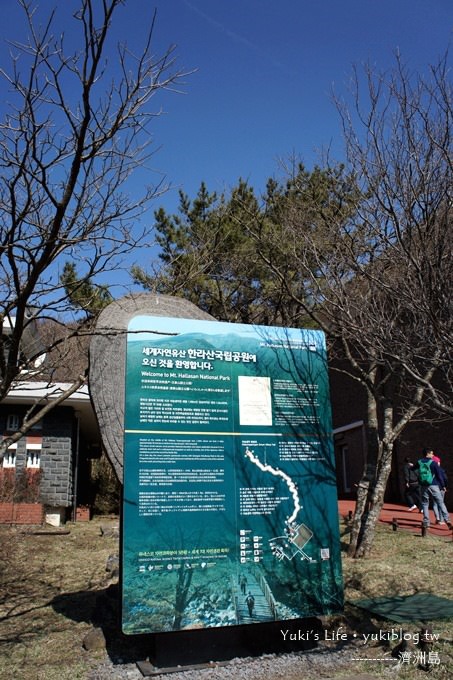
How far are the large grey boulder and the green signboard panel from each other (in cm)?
13

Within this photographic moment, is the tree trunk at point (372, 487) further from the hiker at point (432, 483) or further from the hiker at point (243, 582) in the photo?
the hiker at point (243, 582)

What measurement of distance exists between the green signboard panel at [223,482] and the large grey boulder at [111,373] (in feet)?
0.43

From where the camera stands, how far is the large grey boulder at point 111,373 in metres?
5.46

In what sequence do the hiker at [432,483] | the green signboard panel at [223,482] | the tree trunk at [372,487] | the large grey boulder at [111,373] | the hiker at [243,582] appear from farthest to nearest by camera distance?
the hiker at [432,483] < the tree trunk at [372,487] < the hiker at [243,582] < the large grey boulder at [111,373] < the green signboard panel at [223,482]

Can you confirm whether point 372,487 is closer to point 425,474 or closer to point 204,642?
point 425,474

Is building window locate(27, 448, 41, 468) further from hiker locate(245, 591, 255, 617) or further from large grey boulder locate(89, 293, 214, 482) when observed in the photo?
hiker locate(245, 591, 255, 617)

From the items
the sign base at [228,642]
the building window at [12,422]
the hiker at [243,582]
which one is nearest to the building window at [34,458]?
the building window at [12,422]

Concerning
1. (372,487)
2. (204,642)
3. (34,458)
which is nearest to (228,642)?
(204,642)

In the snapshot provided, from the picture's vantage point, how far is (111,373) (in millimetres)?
5734

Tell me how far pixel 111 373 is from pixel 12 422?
10502mm

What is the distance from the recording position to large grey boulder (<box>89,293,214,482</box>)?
17.9ft

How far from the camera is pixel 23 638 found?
19.8 feet

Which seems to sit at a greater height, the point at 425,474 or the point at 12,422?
the point at 12,422

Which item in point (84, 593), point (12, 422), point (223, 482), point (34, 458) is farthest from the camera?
point (34, 458)
